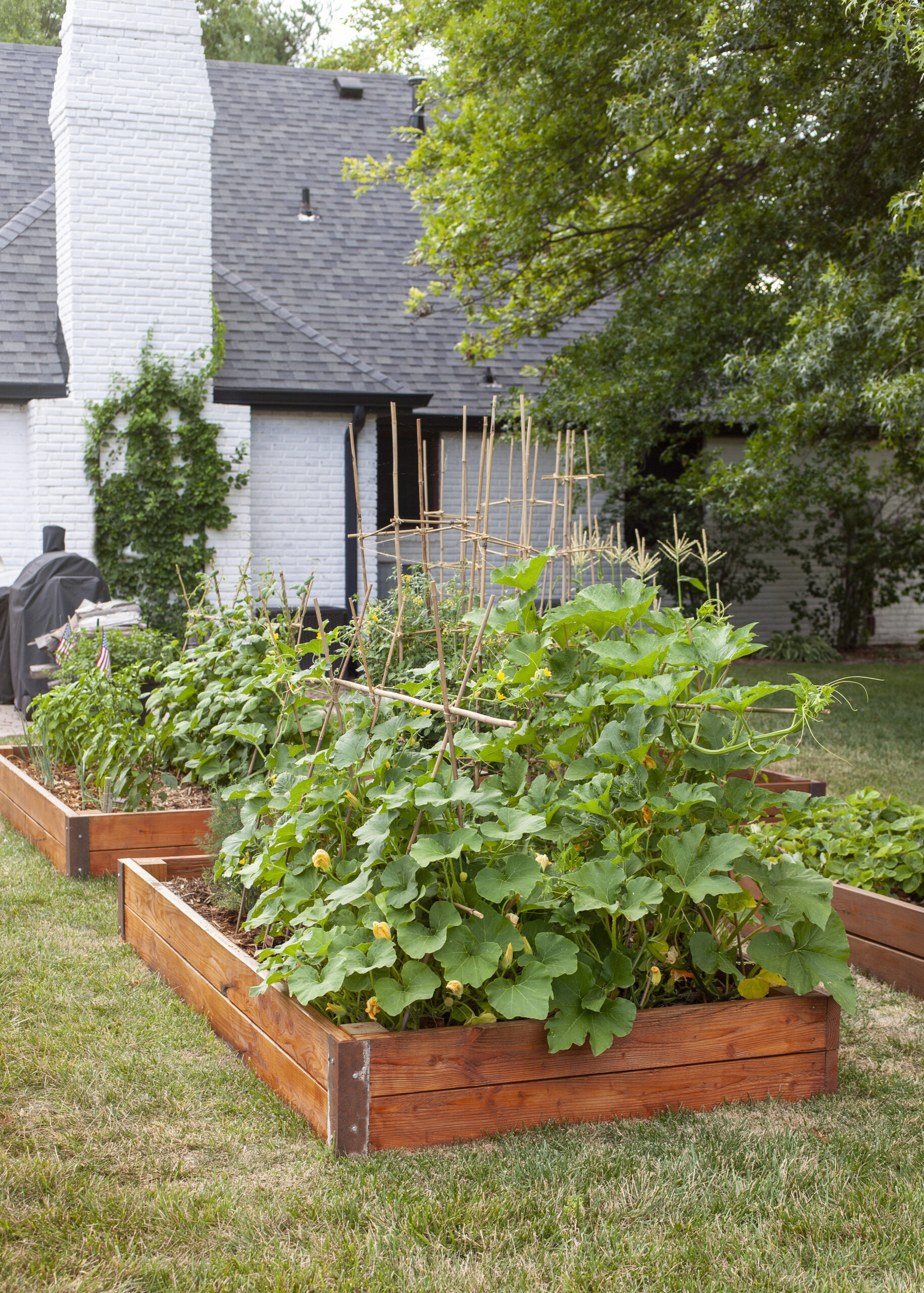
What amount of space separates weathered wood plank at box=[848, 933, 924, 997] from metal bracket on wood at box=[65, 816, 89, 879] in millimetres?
2839

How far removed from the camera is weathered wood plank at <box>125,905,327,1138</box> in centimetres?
260

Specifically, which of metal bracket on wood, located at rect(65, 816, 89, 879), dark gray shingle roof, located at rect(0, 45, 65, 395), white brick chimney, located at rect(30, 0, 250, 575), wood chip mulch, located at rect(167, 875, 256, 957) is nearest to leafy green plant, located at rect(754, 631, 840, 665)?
white brick chimney, located at rect(30, 0, 250, 575)

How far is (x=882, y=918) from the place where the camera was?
3682 millimetres

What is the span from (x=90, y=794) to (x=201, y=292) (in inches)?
247

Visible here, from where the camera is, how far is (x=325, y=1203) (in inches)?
89.1

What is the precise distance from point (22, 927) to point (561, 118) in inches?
290

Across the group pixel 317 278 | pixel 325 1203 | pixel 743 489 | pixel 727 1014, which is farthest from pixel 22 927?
pixel 317 278

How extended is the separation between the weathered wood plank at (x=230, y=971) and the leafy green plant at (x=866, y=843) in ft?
5.11

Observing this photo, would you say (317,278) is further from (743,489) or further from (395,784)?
(395,784)

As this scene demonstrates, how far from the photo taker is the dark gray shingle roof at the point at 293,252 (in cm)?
1062

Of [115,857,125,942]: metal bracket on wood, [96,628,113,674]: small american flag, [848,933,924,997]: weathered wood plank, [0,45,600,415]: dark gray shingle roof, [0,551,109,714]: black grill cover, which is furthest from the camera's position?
[0,45,600,415]: dark gray shingle roof

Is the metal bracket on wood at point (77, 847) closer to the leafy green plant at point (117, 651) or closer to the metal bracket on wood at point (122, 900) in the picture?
the metal bracket on wood at point (122, 900)

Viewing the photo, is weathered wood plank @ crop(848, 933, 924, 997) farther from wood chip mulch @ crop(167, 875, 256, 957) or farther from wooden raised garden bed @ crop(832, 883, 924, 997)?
wood chip mulch @ crop(167, 875, 256, 957)

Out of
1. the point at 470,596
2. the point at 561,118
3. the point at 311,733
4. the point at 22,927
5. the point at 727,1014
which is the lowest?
the point at 22,927
